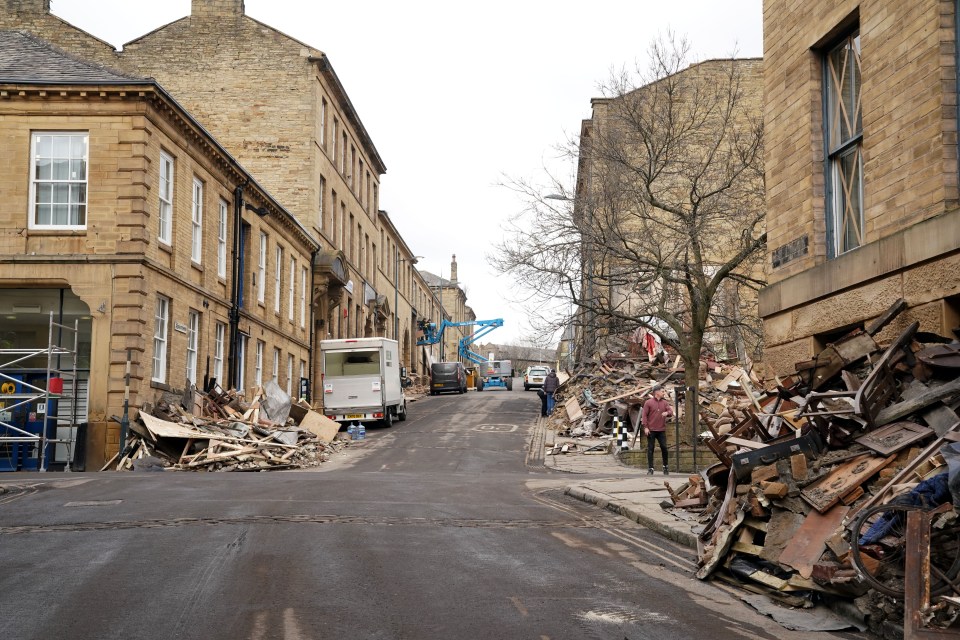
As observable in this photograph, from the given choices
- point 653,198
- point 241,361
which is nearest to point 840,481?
point 653,198

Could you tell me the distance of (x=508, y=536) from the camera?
11.1 m

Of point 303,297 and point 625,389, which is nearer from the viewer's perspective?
point 625,389

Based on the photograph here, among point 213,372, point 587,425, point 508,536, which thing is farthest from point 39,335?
point 508,536

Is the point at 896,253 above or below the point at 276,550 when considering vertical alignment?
above

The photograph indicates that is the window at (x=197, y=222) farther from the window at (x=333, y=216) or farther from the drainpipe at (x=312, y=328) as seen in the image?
the window at (x=333, y=216)

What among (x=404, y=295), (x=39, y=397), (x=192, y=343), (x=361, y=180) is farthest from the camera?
(x=404, y=295)

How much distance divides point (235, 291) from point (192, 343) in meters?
3.87

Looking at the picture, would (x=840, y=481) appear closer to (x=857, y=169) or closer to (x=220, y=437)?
(x=857, y=169)

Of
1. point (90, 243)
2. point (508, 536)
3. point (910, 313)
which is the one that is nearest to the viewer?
point (910, 313)

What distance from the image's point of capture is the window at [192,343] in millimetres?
26594

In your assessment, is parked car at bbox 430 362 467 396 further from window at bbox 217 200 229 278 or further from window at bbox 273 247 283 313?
window at bbox 217 200 229 278

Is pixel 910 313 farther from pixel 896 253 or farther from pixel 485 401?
pixel 485 401

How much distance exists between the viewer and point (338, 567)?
8812 mm

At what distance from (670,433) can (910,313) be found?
657 inches
